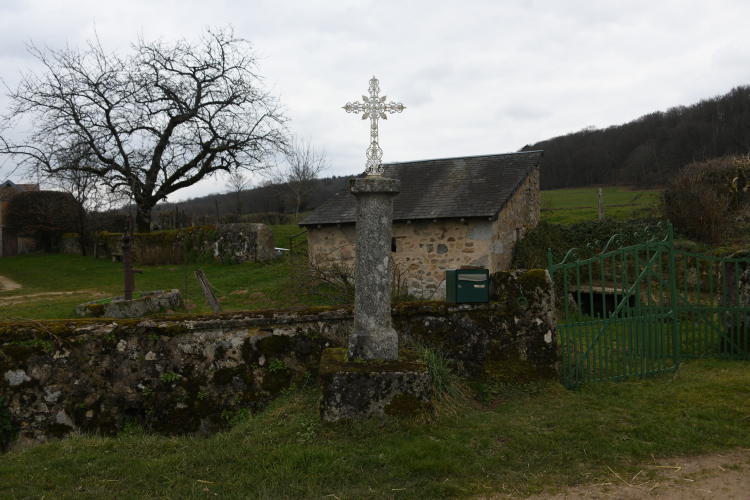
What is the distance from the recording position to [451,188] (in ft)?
42.5

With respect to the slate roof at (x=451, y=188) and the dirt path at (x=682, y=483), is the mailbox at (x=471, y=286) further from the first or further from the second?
the slate roof at (x=451, y=188)

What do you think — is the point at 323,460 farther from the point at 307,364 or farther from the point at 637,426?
the point at 637,426

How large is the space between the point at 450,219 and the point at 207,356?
7.97 m

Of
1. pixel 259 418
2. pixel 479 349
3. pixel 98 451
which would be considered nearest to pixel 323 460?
pixel 259 418

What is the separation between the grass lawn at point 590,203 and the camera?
2094 centimetres

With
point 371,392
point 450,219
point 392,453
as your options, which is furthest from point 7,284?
point 392,453

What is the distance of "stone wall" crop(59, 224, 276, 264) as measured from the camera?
1745cm

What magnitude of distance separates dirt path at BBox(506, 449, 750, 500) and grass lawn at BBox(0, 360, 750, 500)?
0.10 metres

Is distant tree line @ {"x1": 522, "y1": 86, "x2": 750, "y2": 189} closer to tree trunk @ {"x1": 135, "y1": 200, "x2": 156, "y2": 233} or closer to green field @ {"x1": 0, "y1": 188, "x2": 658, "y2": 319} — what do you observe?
green field @ {"x1": 0, "y1": 188, "x2": 658, "y2": 319}

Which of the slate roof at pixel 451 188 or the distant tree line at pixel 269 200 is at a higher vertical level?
the distant tree line at pixel 269 200

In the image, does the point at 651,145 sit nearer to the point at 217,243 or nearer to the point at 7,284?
the point at 217,243

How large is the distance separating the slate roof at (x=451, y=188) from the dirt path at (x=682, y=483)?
7.85 metres

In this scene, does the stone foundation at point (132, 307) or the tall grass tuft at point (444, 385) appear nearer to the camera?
the tall grass tuft at point (444, 385)

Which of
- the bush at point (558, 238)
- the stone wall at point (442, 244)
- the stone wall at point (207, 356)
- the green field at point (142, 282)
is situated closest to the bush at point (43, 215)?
the green field at point (142, 282)
